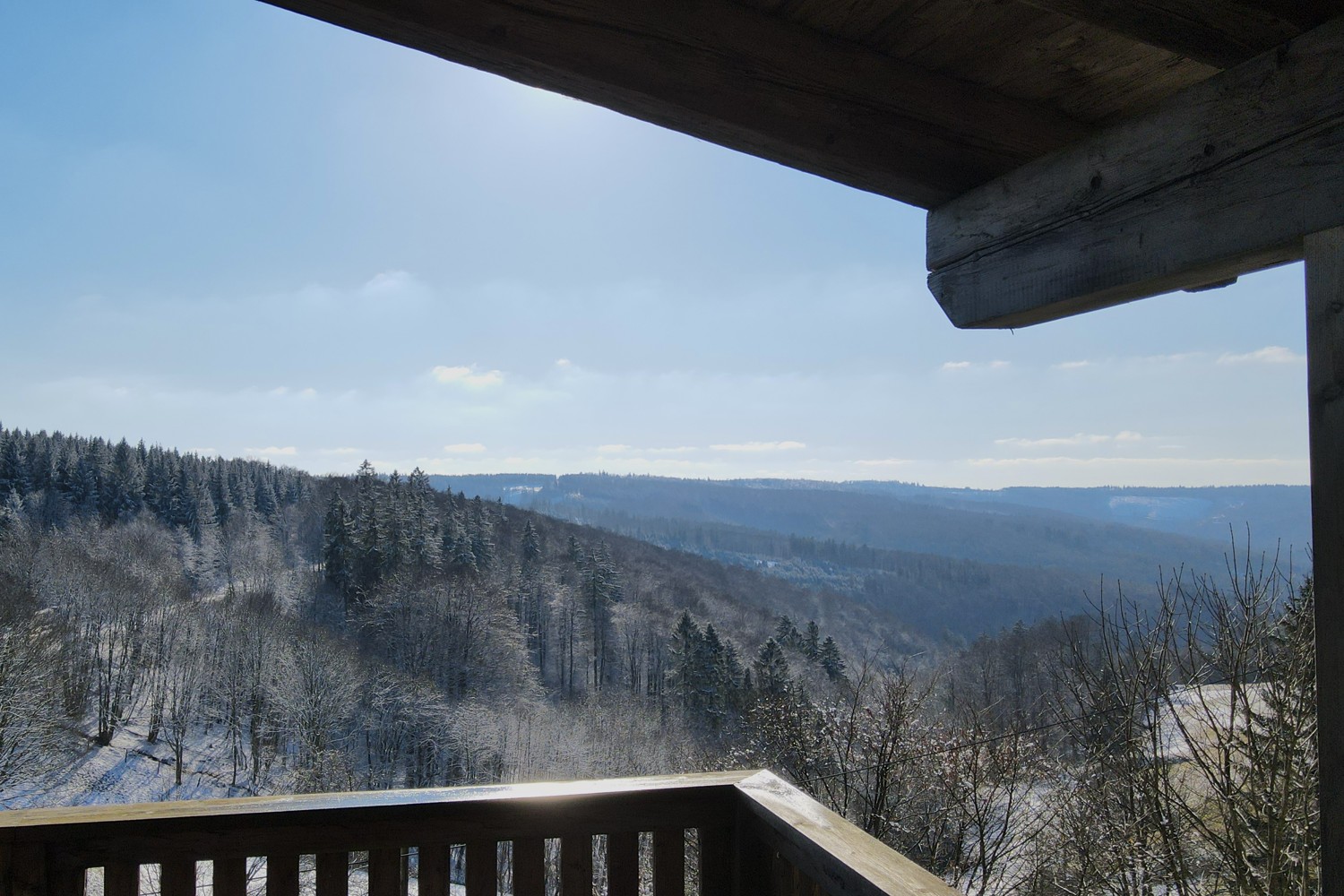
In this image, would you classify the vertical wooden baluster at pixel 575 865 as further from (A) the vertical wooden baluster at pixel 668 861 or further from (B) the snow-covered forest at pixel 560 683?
(B) the snow-covered forest at pixel 560 683

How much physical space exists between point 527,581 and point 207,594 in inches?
613

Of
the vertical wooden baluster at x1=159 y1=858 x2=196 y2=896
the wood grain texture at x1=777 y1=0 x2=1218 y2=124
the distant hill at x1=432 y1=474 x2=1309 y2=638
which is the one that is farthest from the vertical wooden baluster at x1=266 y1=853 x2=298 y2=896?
the distant hill at x1=432 y1=474 x2=1309 y2=638

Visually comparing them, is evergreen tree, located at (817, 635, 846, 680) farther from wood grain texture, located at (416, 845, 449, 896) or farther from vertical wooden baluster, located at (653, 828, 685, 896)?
wood grain texture, located at (416, 845, 449, 896)

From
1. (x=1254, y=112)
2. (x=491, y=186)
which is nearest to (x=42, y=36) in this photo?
(x=491, y=186)

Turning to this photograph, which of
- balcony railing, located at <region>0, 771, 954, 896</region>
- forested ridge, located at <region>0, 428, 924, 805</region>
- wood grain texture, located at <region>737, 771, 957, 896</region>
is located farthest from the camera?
forested ridge, located at <region>0, 428, 924, 805</region>

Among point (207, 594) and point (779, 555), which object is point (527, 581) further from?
point (779, 555)

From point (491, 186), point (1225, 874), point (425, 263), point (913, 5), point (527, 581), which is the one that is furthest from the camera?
point (527, 581)

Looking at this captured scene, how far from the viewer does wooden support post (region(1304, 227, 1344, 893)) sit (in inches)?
29.7

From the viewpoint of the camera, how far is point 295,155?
14109mm

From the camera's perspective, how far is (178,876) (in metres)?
1.25

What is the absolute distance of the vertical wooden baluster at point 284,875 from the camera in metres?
1.30

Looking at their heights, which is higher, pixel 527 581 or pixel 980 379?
pixel 980 379

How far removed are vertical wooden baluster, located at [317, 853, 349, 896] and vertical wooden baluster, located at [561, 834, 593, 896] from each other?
359 millimetres

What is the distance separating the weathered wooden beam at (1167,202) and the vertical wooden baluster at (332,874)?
1.43m
